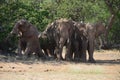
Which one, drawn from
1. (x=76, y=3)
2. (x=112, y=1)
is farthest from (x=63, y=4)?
(x=112, y=1)

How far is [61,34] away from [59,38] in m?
0.33

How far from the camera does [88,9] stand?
106 ft

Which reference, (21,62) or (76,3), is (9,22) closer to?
(21,62)

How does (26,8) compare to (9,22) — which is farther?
(26,8)

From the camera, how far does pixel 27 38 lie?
16844 millimetres

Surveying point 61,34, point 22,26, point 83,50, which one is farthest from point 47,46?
point 22,26

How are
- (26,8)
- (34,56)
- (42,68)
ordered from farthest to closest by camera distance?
(26,8)
(34,56)
(42,68)

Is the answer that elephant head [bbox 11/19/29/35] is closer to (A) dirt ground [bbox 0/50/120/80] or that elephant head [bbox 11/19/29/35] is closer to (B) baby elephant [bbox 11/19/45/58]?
(B) baby elephant [bbox 11/19/45/58]

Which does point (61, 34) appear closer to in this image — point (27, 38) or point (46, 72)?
point (27, 38)

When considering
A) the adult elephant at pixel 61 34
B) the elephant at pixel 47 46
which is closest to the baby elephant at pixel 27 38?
the adult elephant at pixel 61 34

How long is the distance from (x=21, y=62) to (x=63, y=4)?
A: 18.5 m

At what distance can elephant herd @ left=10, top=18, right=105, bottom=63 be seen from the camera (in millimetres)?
16734

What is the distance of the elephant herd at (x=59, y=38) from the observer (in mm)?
16734

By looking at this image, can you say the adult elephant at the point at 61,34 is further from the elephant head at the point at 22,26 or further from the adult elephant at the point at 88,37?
the elephant head at the point at 22,26
